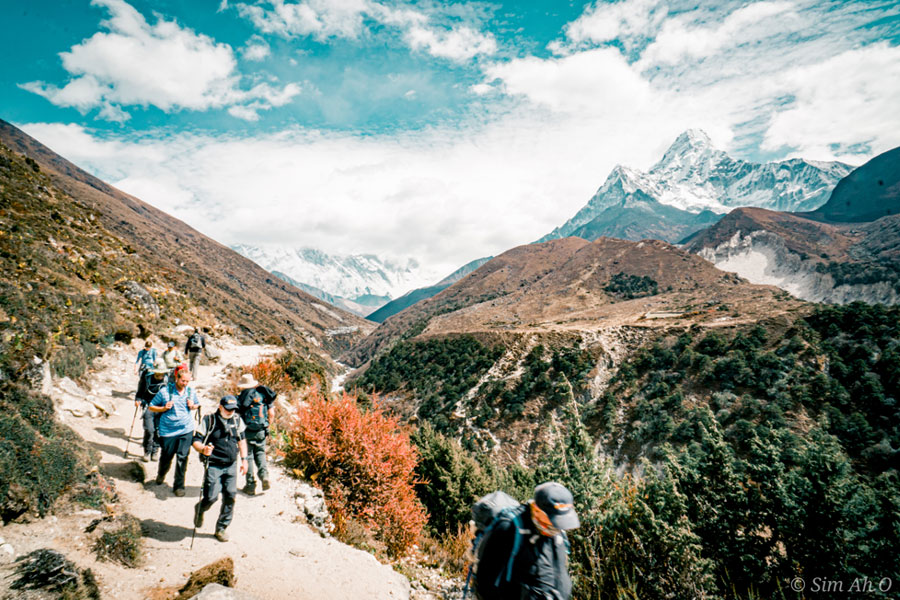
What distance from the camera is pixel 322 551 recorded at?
5.87 metres

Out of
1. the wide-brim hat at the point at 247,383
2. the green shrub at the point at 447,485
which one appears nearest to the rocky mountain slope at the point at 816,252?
the green shrub at the point at 447,485

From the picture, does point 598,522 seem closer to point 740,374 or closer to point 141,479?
point 141,479

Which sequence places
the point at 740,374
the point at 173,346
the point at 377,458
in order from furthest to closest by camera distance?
1. the point at 740,374
2. the point at 173,346
3. the point at 377,458

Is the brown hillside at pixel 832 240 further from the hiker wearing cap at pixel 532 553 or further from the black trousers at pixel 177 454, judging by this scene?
the black trousers at pixel 177 454

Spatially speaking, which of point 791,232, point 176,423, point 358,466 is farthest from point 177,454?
point 791,232

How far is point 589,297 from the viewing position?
79.5 metres

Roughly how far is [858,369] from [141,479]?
36607mm

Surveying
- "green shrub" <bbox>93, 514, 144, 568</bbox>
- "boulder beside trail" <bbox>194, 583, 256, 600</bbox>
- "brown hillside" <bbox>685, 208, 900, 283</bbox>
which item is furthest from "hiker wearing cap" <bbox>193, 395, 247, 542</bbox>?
"brown hillside" <bbox>685, 208, 900, 283</bbox>

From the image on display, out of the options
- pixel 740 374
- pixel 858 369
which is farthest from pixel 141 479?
pixel 858 369

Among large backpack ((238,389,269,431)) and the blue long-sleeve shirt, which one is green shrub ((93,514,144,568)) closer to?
the blue long-sleeve shirt

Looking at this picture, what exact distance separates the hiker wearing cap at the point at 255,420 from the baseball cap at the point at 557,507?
18.7ft

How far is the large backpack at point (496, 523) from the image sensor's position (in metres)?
2.87

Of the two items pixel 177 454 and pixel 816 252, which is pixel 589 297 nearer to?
pixel 177 454

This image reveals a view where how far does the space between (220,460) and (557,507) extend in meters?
4.81
